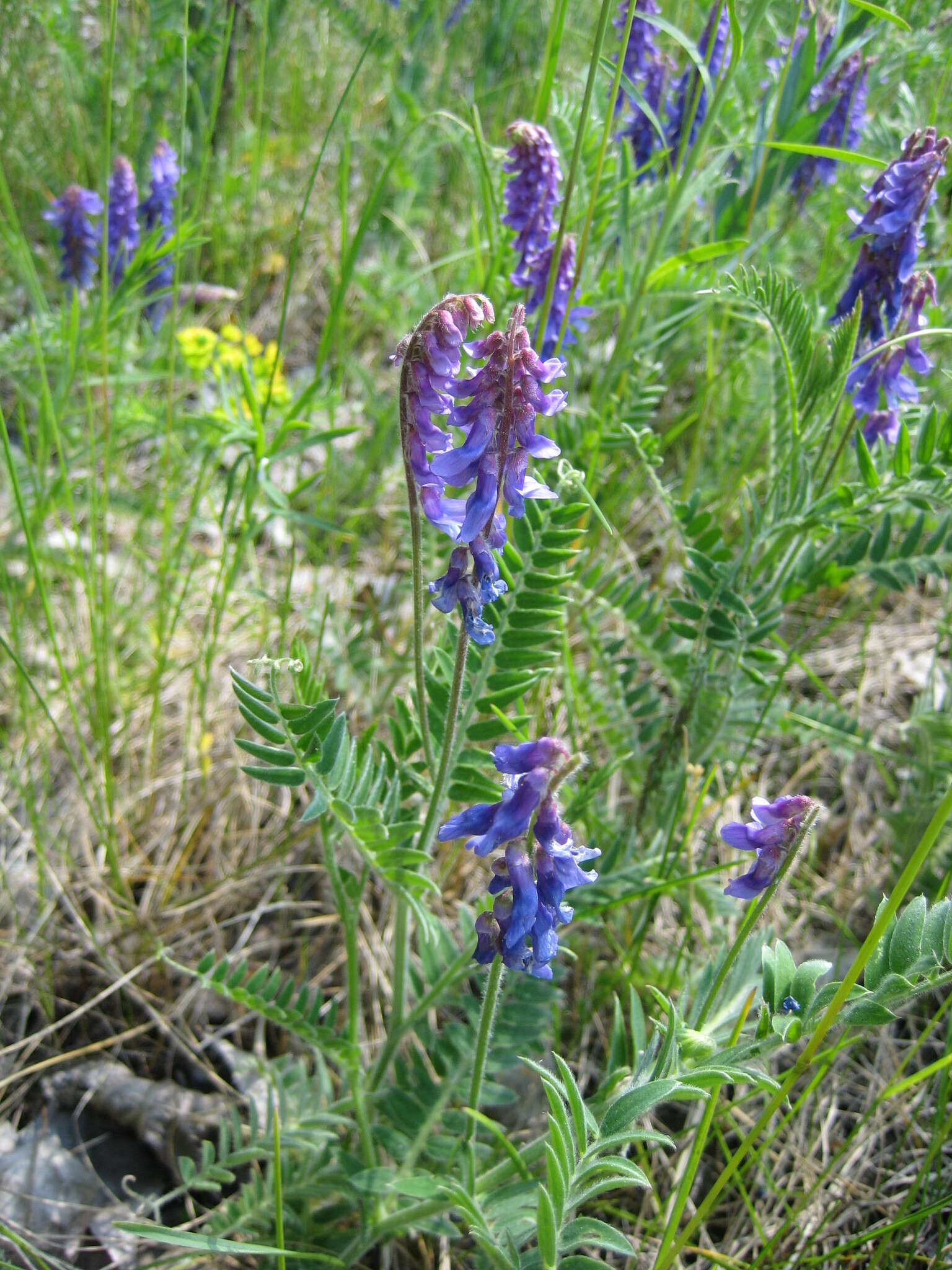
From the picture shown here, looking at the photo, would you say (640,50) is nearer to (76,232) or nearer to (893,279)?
(893,279)

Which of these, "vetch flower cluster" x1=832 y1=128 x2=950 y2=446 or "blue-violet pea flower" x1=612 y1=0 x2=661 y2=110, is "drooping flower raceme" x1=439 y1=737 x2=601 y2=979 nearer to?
"vetch flower cluster" x1=832 y1=128 x2=950 y2=446

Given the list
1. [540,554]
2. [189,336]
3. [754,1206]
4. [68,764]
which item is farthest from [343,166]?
[754,1206]

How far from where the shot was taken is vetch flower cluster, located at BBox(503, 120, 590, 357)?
201 centimetres

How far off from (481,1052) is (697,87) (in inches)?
86.0

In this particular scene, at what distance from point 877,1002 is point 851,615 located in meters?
1.94

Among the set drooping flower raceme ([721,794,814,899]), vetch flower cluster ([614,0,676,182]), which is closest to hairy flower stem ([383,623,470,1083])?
drooping flower raceme ([721,794,814,899])

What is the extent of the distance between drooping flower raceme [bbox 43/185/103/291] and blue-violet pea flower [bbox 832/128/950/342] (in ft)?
7.40

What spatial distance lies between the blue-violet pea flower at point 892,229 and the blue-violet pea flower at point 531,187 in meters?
0.61

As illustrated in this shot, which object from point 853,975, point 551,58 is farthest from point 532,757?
point 551,58

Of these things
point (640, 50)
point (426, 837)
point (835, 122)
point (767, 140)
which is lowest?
point (426, 837)

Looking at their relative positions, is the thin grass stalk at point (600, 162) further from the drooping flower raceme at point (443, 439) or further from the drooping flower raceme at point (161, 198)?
the drooping flower raceme at point (161, 198)

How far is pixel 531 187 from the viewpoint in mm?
2055

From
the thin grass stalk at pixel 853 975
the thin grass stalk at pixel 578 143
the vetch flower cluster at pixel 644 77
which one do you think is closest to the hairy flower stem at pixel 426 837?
the thin grass stalk at pixel 853 975

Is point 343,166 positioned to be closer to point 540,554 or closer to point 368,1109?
point 540,554
